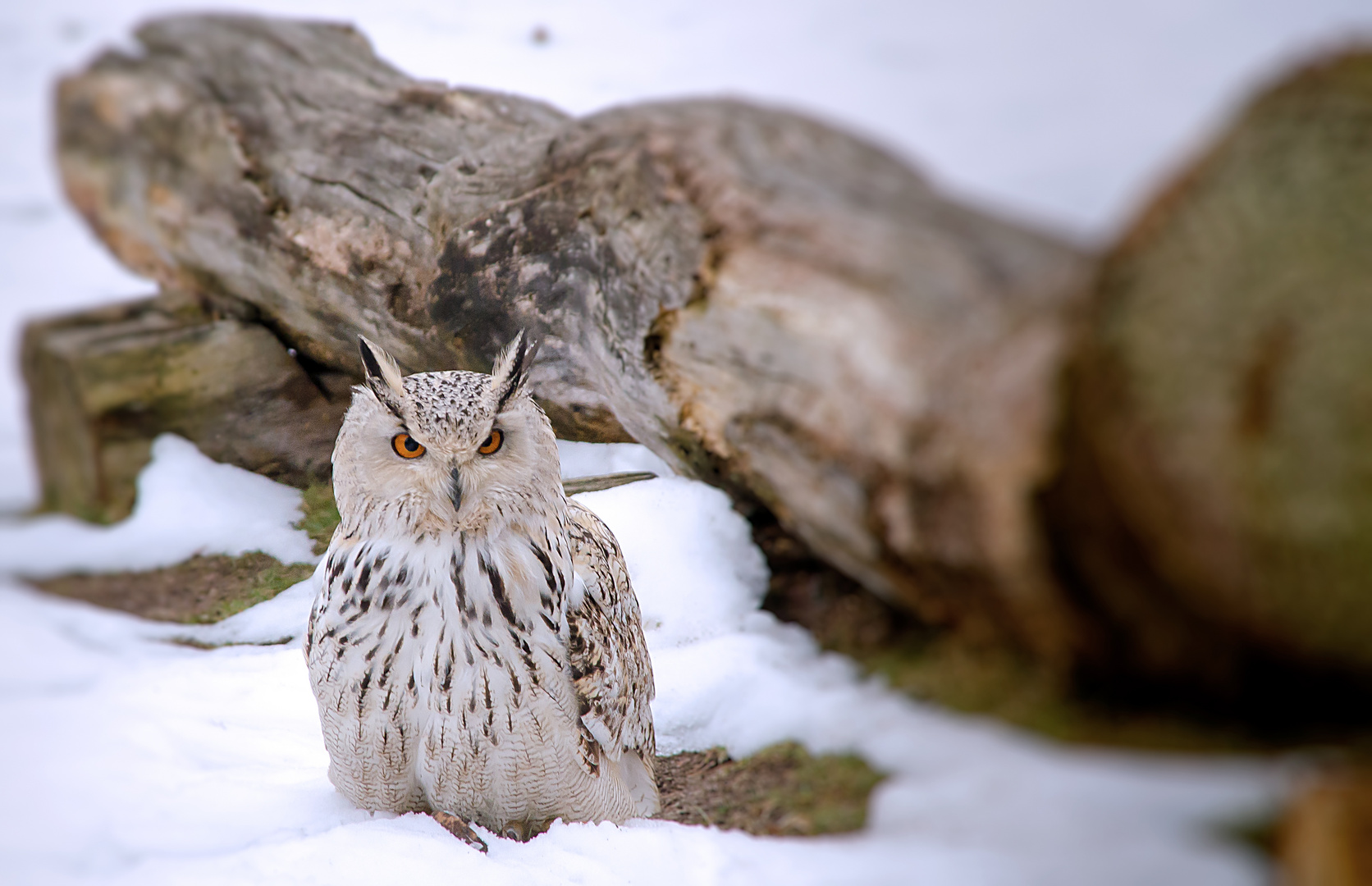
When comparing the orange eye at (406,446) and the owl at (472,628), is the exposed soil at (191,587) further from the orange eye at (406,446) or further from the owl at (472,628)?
the orange eye at (406,446)

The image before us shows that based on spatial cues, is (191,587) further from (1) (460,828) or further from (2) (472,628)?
(1) (460,828)

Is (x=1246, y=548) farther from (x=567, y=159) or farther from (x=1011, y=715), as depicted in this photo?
(x=567, y=159)

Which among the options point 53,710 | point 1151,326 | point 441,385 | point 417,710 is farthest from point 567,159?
point 53,710

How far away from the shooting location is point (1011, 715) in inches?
36.4

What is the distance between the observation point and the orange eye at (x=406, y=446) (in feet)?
5.11

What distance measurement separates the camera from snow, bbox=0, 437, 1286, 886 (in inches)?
34.4

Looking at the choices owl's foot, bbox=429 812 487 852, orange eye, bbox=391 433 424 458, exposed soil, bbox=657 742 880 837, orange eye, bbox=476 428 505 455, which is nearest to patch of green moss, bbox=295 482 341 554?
orange eye, bbox=391 433 424 458

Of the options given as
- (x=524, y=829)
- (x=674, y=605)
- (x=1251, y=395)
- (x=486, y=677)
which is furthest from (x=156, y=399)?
(x=1251, y=395)

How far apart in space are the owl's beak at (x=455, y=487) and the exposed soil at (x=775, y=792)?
662 mm

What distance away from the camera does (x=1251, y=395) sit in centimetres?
73

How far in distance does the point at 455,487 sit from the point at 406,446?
11 centimetres

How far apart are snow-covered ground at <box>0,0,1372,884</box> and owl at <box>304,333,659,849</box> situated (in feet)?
0.25

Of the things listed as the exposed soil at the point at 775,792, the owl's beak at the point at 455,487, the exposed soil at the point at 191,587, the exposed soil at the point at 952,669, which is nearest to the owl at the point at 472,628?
the owl's beak at the point at 455,487

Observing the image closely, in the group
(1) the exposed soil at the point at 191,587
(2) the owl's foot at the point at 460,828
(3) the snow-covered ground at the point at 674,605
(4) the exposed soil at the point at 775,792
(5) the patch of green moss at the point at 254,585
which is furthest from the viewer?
(2) the owl's foot at the point at 460,828
